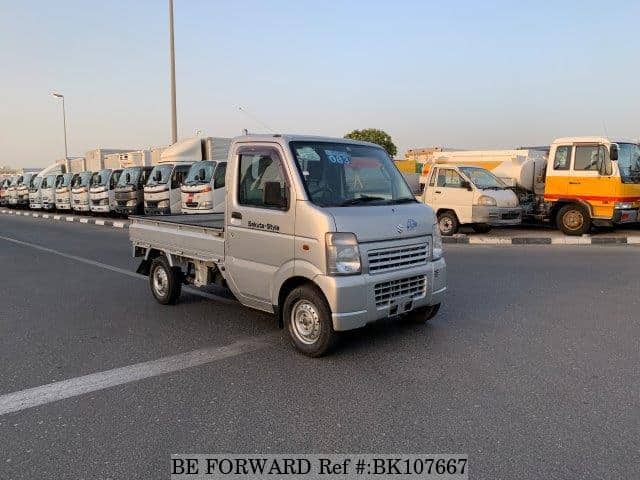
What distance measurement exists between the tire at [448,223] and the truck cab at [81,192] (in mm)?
17197

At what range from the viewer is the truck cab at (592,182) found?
12516mm

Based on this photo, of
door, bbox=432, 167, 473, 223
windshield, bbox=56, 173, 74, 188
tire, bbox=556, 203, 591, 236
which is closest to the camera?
tire, bbox=556, 203, 591, 236

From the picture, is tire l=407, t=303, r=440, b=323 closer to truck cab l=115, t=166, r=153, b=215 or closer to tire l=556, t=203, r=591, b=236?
tire l=556, t=203, r=591, b=236

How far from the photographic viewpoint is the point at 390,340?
527cm

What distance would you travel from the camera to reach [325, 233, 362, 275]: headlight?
14.7ft

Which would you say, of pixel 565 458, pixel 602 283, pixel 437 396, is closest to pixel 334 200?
pixel 437 396

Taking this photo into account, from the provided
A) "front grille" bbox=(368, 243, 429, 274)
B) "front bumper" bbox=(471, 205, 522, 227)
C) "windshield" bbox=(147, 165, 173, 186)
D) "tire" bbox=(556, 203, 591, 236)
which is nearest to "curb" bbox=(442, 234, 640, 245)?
"tire" bbox=(556, 203, 591, 236)

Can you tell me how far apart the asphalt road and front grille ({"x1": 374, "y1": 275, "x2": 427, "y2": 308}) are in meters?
0.51

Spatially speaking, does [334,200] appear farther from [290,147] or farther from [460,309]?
[460,309]

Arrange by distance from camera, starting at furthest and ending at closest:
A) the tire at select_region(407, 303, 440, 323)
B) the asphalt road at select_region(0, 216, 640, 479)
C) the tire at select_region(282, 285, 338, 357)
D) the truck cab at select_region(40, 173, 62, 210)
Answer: the truck cab at select_region(40, 173, 62, 210) → the tire at select_region(407, 303, 440, 323) → the tire at select_region(282, 285, 338, 357) → the asphalt road at select_region(0, 216, 640, 479)

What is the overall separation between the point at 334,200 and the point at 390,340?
1.54 metres

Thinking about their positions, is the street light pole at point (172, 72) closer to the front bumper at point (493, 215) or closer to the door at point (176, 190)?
the door at point (176, 190)

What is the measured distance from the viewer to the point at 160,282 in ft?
22.9

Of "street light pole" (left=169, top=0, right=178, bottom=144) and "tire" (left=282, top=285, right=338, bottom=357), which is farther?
"street light pole" (left=169, top=0, right=178, bottom=144)
